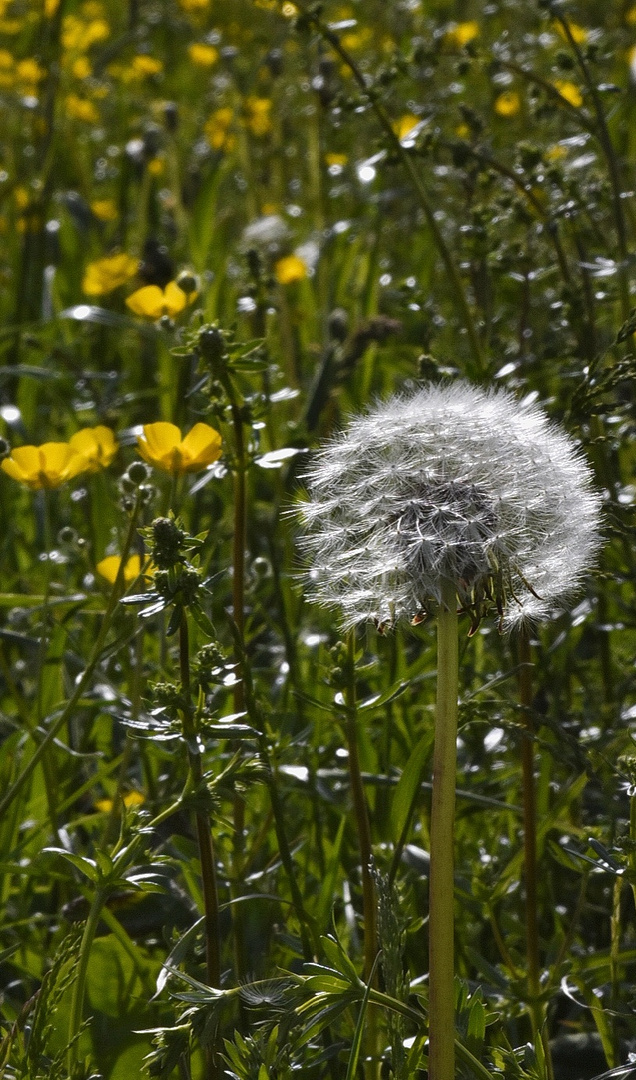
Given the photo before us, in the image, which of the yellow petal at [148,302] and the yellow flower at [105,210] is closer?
the yellow petal at [148,302]

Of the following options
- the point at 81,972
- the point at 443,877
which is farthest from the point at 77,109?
the point at 443,877

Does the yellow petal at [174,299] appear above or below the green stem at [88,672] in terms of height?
above

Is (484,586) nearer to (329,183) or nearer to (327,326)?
(327,326)

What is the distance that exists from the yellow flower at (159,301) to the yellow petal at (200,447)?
21.7 inches

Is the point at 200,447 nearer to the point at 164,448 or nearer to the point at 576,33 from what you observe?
the point at 164,448

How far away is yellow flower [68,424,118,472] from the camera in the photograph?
5.52 ft

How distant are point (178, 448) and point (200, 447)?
26 millimetres

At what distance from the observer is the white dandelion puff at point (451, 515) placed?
1014mm

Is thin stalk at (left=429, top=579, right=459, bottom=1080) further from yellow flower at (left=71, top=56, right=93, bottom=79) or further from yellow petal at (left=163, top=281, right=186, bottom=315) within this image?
yellow flower at (left=71, top=56, right=93, bottom=79)

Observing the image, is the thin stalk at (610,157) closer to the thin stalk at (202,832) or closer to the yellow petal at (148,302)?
the yellow petal at (148,302)

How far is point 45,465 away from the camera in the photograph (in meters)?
1.58

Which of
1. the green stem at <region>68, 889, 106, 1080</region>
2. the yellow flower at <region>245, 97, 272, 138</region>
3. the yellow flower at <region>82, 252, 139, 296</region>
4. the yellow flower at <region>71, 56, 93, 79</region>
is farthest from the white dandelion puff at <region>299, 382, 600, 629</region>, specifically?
the yellow flower at <region>71, 56, 93, 79</region>

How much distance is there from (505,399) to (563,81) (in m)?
2.10

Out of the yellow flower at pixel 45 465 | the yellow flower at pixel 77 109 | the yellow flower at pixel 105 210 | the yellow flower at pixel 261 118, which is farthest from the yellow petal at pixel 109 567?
→ the yellow flower at pixel 77 109
